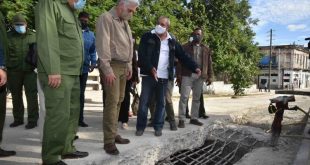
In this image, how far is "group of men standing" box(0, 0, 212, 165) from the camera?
10.9ft

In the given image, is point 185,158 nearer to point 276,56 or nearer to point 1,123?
point 1,123

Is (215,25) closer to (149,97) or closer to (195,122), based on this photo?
(195,122)

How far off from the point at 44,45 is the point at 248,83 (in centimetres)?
2051

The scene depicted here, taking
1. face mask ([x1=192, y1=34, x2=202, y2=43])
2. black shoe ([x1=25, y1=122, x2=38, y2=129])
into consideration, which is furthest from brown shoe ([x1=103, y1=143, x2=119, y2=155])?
face mask ([x1=192, y1=34, x2=202, y2=43])

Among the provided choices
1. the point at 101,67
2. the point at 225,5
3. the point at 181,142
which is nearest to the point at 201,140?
the point at 181,142

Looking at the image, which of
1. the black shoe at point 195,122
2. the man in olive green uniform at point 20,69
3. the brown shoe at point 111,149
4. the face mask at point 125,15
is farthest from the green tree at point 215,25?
the brown shoe at point 111,149

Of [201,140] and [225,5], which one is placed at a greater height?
[225,5]

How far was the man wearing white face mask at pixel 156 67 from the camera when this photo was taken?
5.27 metres

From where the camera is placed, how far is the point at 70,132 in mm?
3863

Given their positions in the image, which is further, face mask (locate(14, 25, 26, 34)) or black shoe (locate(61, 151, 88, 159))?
face mask (locate(14, 25, 26, 34))

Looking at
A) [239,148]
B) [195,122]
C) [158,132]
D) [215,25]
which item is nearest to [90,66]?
→ [158,132]

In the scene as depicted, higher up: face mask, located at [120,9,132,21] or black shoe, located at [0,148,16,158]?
face mask, located at [120,9,132,21]

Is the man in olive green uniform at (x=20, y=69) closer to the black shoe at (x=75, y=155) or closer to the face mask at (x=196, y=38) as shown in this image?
the black shoe at (x=75, y=155)

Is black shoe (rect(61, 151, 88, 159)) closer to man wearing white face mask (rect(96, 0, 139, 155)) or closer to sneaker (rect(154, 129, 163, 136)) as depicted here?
man wearing white face mask (rect(96, 0, 139, 155))
